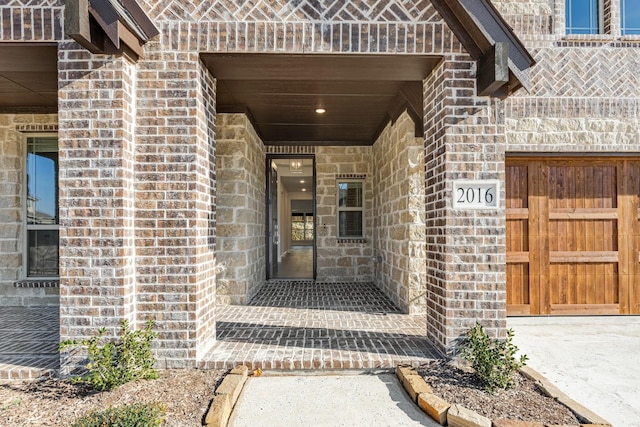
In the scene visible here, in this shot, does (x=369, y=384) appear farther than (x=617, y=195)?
No

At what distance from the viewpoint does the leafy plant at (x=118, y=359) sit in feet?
8.96

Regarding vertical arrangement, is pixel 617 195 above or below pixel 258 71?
below

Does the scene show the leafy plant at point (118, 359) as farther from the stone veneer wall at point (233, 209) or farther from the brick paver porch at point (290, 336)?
the stone veneer wall at point (233, 209)

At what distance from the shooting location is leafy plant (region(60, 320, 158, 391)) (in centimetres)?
273

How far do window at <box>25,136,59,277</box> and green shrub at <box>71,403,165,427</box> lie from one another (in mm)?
4083

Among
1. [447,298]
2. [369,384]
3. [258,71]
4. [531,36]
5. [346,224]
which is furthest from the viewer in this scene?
[346,224]

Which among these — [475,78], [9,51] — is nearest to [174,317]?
[9,51]

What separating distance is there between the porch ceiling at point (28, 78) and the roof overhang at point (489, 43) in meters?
3.44

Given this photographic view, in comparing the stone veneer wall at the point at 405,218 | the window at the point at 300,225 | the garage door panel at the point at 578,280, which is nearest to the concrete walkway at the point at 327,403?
the stone veneer wall at the point at 405,218

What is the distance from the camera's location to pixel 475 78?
332 cm

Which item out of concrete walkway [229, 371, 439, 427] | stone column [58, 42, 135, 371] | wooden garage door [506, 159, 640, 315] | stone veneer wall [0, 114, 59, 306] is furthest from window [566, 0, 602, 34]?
stone veneer wall [0, 114, 59, 306]

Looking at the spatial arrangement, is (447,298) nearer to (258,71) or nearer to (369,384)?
(369,384)

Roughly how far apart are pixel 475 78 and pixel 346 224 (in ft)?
15.1

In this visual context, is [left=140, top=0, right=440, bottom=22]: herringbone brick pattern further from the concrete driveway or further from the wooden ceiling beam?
the concrete driveway
